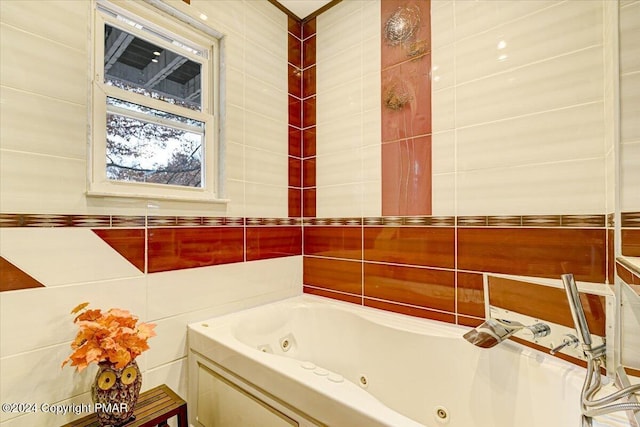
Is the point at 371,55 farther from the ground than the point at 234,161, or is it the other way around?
the point at 371,55

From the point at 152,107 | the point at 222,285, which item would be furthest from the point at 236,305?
the point at 152,107

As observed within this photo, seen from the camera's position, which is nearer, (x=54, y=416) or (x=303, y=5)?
(x=54, y=416)

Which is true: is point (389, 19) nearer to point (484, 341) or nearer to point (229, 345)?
point (484, 341)

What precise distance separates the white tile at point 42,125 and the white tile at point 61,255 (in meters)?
0.33

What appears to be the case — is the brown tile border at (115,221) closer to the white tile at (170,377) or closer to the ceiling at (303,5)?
the white tile at (170,377)

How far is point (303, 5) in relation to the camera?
225 cm

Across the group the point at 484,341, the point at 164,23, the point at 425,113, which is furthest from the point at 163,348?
the point at 425,113

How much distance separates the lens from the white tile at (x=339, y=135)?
2068 millimetres

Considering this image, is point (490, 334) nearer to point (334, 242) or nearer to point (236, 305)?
point (334, 242)

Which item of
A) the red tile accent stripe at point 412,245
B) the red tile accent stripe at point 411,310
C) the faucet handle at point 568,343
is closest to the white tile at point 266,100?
the red tile accent stripe at point 412,245

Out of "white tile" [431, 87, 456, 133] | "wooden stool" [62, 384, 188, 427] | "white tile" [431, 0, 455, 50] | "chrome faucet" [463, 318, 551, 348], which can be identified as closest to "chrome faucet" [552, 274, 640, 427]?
"chrome faucet" [463, 318, 551, 348]

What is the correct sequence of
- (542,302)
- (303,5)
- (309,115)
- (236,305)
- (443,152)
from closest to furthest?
(542,302) → (443,152) → (236,305) → (303,5) → (309,115)

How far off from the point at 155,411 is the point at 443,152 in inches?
74.5

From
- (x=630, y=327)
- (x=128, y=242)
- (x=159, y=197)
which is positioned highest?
(x=159, y=197)
